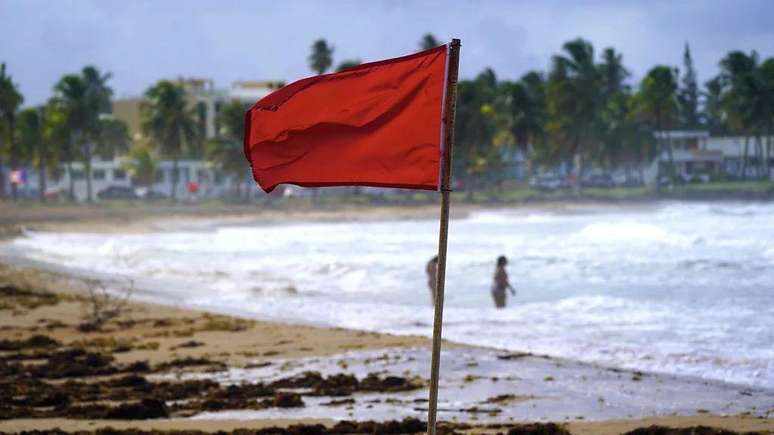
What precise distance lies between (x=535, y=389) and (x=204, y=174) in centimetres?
8921

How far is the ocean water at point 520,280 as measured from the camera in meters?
17.1

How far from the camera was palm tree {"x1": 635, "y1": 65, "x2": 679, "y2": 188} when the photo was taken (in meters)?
101

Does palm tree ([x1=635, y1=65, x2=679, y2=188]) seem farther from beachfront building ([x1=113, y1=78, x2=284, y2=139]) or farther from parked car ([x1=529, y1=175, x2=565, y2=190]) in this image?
beachfront building ([x1=113, y1=78, x2=284, y2=139])

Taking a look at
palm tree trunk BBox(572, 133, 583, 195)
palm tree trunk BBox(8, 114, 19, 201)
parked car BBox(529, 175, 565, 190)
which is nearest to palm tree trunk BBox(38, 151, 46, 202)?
palm tree trunk BBox(8, 114, 19, 201)

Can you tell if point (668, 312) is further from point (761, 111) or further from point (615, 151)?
point (615, 151)

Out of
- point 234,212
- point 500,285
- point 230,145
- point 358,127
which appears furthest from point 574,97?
point 358,127

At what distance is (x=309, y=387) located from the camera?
12.6 metres

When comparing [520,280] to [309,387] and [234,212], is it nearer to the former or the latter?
[309,387]

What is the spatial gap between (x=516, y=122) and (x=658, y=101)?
41.8 ft

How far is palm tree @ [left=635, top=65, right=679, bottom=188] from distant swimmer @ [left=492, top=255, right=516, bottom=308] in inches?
3175

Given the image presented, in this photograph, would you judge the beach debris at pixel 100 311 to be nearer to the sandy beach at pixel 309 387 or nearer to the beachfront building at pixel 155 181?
the sandy beach at pixel 309 387

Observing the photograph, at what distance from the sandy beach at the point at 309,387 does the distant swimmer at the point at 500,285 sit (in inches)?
150

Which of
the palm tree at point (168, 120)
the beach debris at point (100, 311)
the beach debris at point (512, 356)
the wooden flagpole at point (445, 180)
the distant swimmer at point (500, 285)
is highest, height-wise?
the palm tree at point (168, 120)

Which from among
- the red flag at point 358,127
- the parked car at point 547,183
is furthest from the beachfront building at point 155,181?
the red flag at point 358,127
